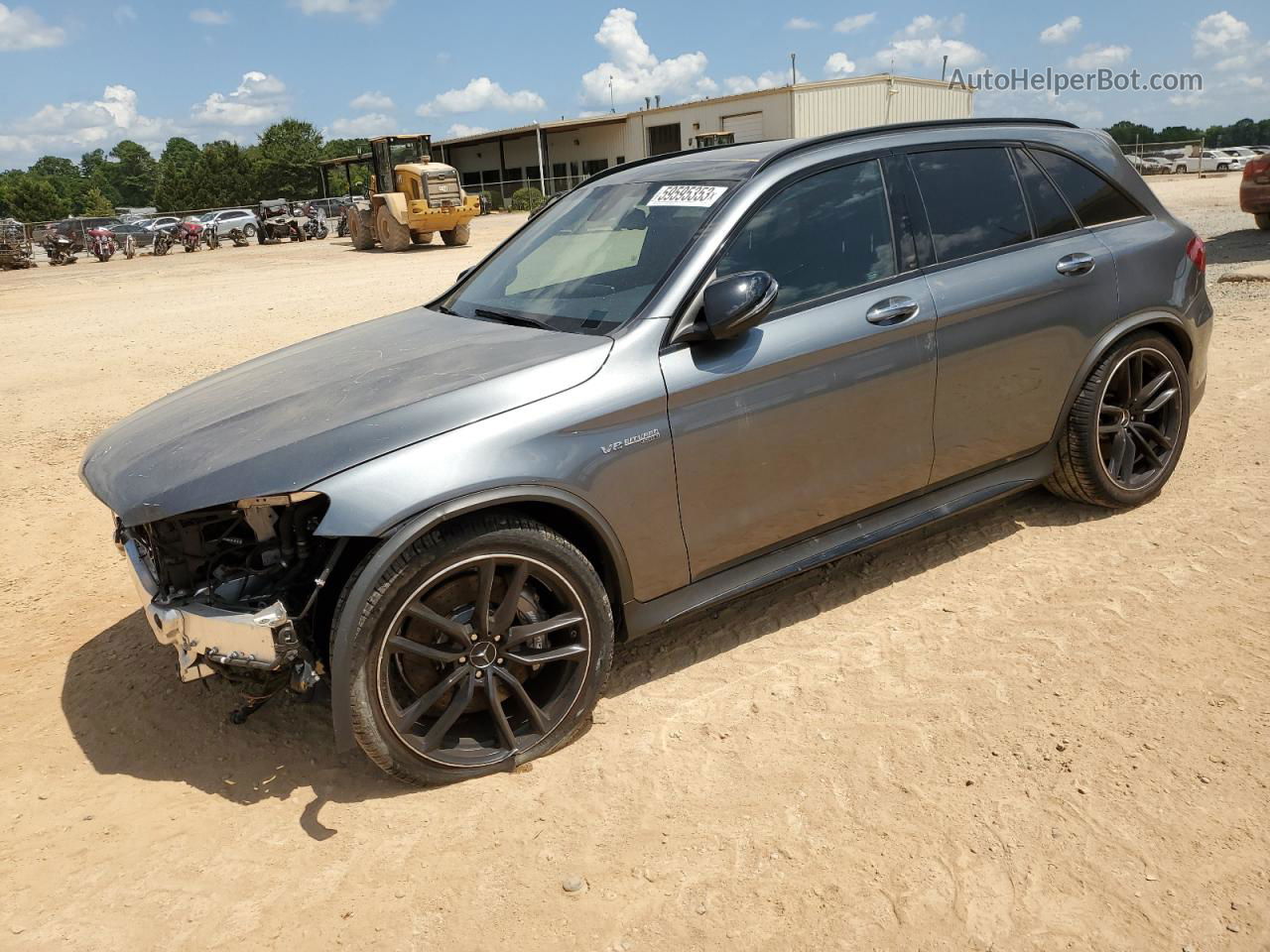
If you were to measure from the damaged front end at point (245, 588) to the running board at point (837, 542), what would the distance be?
41.5 inches

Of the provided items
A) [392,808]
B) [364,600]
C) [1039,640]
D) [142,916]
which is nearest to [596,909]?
[392,808]

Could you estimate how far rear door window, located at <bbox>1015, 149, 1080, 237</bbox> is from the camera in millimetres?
4293

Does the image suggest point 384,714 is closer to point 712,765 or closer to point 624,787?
point 624,787

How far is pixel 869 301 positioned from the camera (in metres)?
3.67

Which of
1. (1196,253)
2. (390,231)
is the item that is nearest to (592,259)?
(1196,253)

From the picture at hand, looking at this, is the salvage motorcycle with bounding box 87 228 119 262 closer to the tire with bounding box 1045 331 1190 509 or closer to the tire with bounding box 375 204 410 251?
the tire with bounding box 375 204 410 251

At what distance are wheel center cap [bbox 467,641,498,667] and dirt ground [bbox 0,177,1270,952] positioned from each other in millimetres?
403

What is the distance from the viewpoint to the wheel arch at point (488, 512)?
2758 millimetres

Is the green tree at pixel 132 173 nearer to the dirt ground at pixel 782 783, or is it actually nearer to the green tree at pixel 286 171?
the green tree at pixel 286 171

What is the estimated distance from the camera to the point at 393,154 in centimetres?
2739

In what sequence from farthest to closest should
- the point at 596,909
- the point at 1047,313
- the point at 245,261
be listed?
the point at 245,261
the point at 1047,313
the point at 596,909

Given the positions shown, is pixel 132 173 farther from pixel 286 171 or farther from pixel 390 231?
pixel 390 231

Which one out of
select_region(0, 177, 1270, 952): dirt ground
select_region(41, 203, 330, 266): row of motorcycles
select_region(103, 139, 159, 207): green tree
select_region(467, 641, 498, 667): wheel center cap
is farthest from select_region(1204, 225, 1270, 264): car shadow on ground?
select_region(103, 139, 159, 207): green tree

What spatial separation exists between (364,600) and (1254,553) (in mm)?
3805
